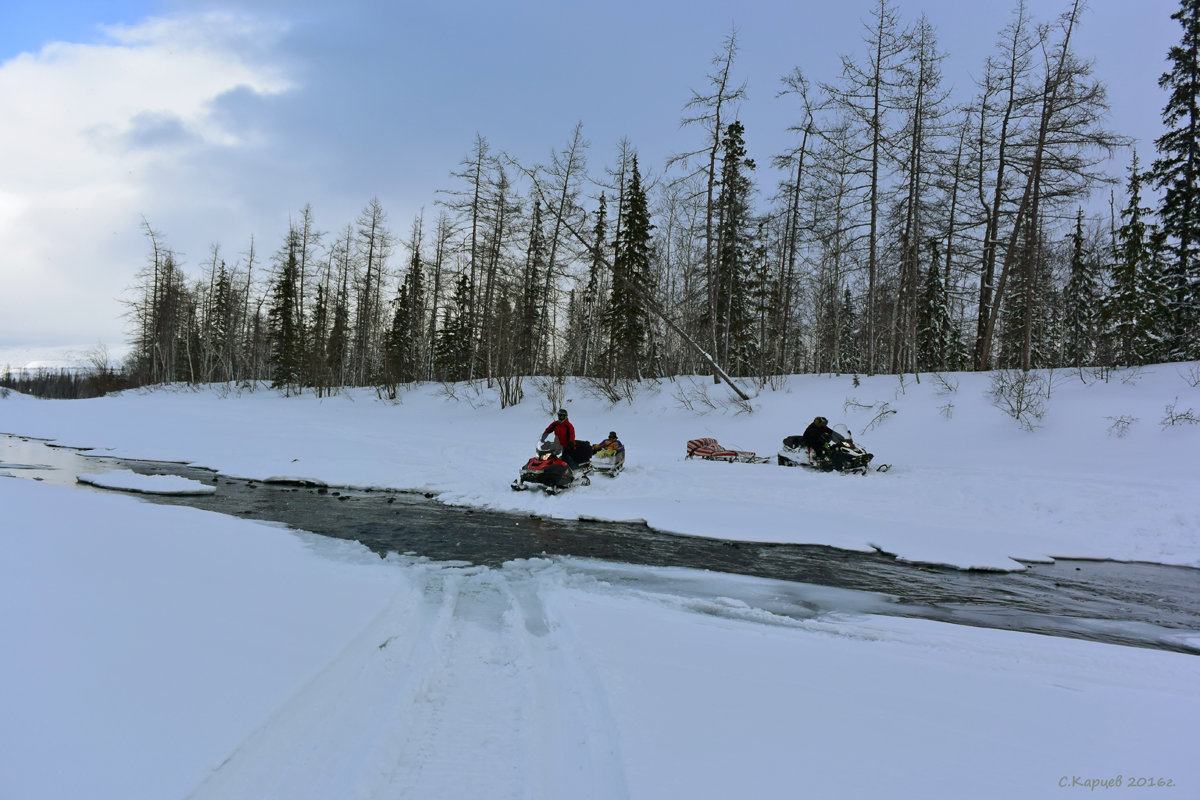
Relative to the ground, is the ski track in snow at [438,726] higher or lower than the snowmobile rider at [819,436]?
lower

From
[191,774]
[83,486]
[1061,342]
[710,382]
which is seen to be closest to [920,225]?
[710,382]

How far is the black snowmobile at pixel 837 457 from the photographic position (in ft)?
43.7

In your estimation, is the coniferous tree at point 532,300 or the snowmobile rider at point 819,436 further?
the coniferous tree at point 532,300

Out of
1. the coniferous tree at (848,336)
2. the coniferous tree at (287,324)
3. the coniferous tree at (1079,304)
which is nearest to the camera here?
the coniferous tree at (1079,304)

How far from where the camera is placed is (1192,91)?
19.5 metres

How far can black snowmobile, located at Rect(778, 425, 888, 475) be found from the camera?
13.3 metres

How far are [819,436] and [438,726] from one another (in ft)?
41.5

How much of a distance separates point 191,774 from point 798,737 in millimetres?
2911

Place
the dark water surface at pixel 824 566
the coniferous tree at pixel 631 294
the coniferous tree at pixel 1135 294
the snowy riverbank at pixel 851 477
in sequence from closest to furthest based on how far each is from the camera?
the dark water surface at pixel 824 566, the snowy riverbank at pixel 851 477, the coniferous tree at pixel 1135 294, the coniferous tree at pixel 631 294

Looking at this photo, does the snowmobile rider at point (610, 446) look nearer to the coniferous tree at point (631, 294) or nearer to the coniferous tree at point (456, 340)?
the coniferous tree at point (631, 294)

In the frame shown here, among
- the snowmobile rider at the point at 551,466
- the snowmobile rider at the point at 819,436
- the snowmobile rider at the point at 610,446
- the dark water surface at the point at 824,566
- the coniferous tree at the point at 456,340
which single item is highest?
the coniferous tree at the point at 456,340

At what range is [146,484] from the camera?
1140 centimetres

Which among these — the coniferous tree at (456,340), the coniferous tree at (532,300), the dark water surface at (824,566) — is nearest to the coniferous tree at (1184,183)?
the dark water surface at (824,566)

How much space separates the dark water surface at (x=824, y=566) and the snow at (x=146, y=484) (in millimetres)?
410
